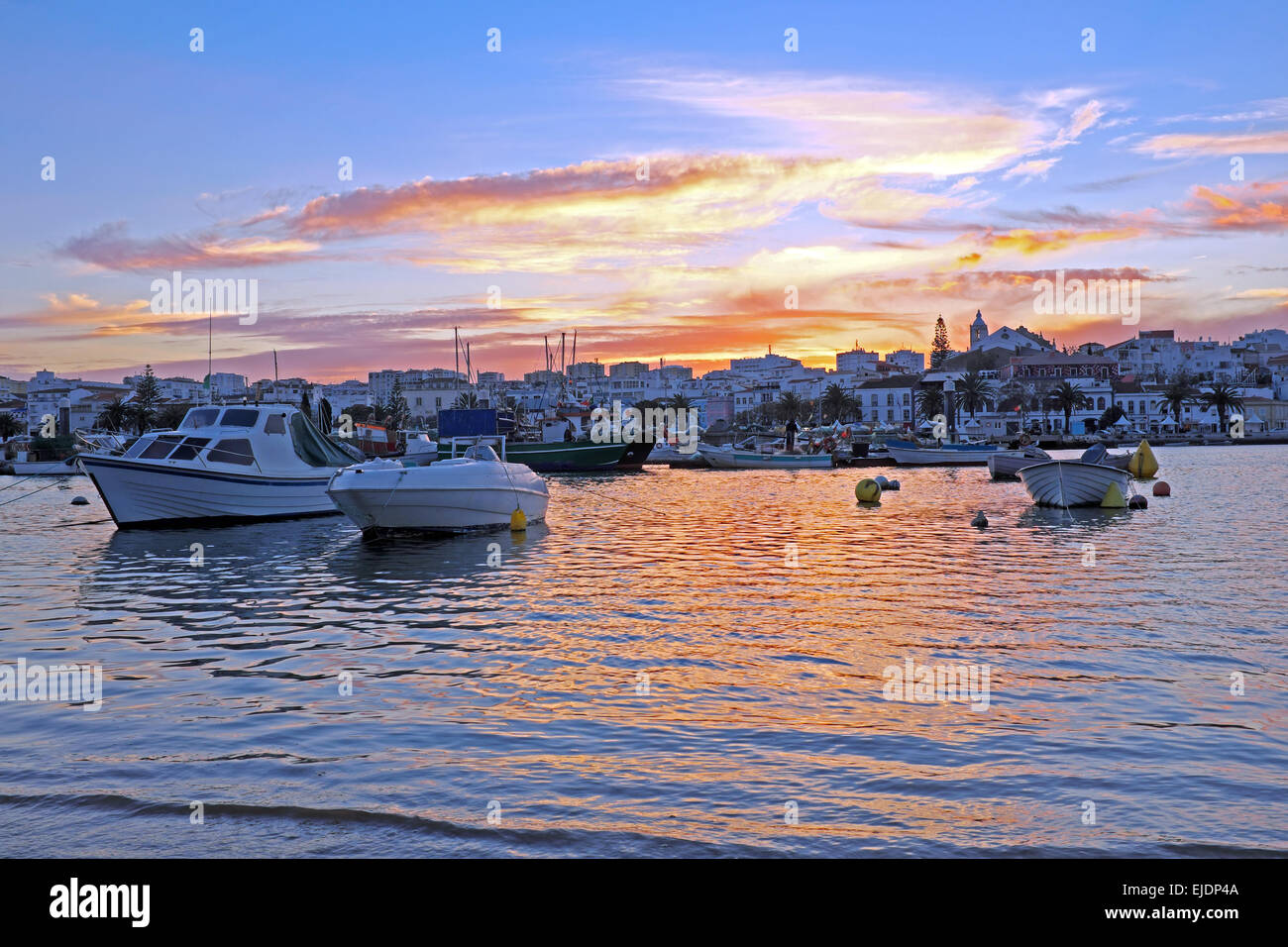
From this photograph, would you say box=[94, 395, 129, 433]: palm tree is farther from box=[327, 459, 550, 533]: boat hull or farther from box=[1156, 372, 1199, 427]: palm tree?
box=[1156, 372, 1199, 427]: palm tree

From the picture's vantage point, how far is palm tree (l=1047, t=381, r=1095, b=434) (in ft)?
461

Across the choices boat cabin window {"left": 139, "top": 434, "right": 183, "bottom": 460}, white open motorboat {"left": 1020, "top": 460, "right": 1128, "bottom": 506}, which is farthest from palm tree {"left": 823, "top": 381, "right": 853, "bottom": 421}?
boat cabin window {"left": 139, "top": 434, "right": 183, "bottom": 460}

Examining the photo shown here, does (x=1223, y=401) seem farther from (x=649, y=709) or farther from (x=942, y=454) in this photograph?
(x=649, y=709)

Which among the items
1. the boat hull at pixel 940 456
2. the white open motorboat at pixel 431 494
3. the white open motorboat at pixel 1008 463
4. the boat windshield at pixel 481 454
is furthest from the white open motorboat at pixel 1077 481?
the boat hull at pixel 940 456

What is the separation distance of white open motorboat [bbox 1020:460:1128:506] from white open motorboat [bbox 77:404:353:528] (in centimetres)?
2339

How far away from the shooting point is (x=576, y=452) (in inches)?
2837

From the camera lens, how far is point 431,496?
26.1 meters

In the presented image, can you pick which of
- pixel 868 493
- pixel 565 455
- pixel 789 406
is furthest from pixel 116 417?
pixel 789 406

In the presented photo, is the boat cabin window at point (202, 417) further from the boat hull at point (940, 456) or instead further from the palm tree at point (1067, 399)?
the palm tree at point (1067, 399)
